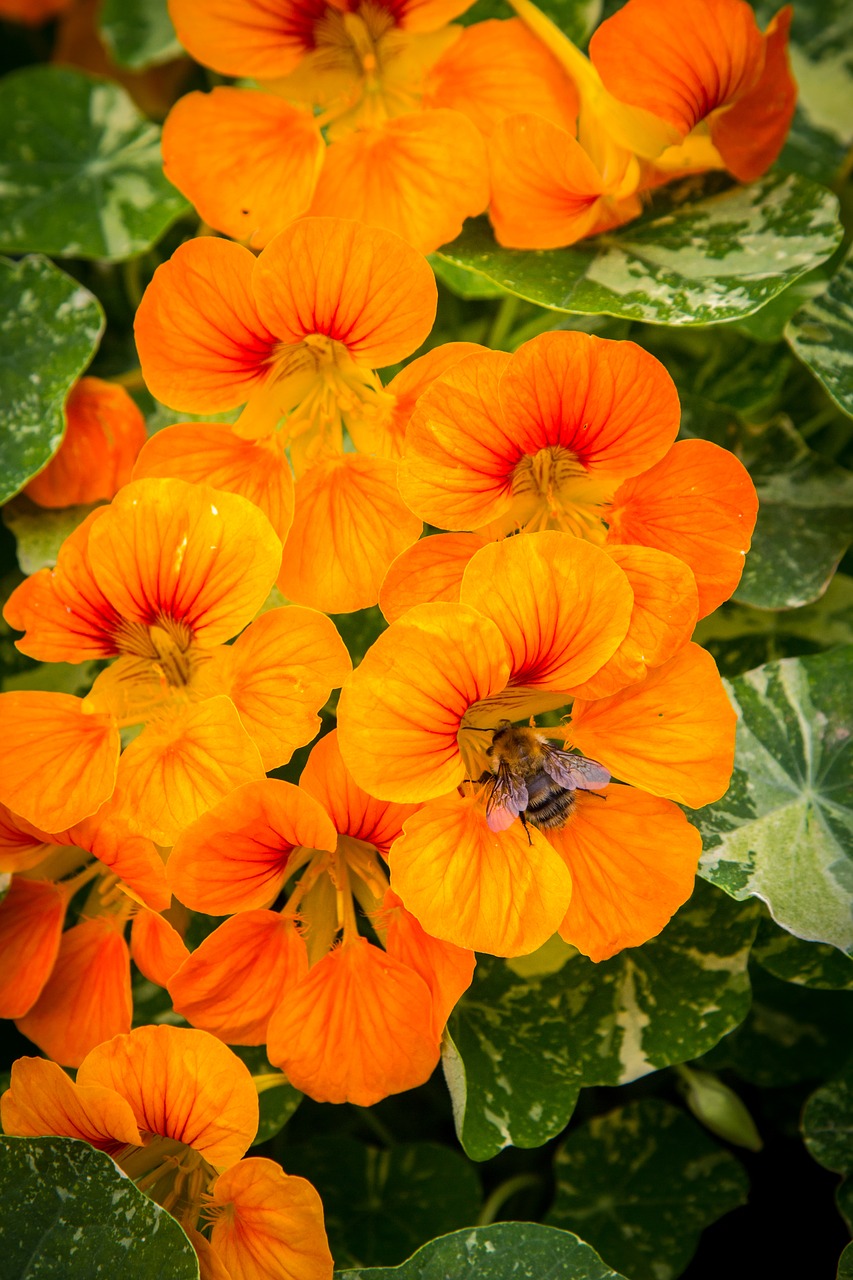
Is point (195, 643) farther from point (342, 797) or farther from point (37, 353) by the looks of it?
point (37, 353)

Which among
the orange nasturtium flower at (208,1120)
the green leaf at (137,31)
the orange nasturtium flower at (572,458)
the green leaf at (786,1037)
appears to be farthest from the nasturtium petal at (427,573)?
the green leaf at (137,31)

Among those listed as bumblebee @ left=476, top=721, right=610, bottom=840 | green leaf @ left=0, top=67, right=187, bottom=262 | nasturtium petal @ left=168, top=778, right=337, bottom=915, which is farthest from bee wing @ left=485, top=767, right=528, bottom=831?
green leaf @ left=0, top=67, right=187, bottom=262

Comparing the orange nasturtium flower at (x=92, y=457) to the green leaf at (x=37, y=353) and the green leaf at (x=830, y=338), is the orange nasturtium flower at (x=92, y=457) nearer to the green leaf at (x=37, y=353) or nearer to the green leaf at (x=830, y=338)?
the green leaf at (x=37, y=353)

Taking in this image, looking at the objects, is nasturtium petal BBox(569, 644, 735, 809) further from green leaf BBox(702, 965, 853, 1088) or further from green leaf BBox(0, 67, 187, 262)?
green leaf BBox(0, 67, 187, 262)

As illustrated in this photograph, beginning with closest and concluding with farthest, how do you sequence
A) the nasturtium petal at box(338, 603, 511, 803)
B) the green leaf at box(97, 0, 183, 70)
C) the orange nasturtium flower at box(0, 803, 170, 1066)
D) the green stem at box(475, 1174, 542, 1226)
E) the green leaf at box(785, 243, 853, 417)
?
the nasturtium petal at box(338, 603, 511, 803), the orange nasturtium flower at box(0, 803, 170, 1066), the green leaf at box(785, 243, 853, 417), the green stem at box(475, 1174, 542, 1226), the green leaf at box(97, 0, 183, 70)

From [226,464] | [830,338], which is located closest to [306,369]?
[226,464]

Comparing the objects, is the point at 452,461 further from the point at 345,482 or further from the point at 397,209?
the point at 397,209
